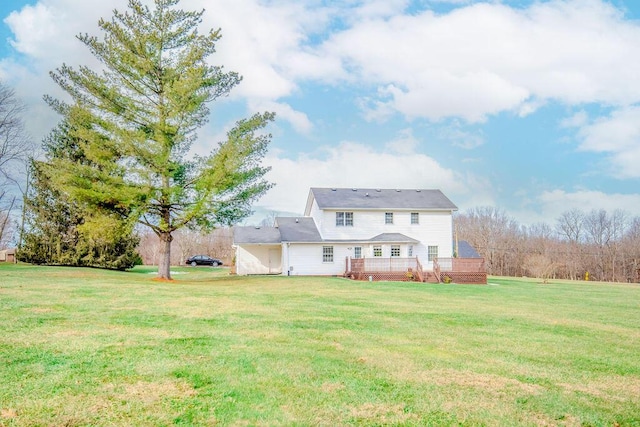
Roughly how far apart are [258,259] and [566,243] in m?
47.4

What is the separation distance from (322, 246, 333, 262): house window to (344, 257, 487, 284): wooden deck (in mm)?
3059

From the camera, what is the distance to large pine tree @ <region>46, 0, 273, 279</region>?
1903cm

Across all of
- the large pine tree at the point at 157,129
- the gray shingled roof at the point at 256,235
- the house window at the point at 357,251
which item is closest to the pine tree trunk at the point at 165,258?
the large pine tree at the point at 157,129

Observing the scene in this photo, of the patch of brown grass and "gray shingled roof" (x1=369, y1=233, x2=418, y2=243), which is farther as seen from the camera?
"gray shingled roof" (x1=369, y1=233, x2=418, y2=243)

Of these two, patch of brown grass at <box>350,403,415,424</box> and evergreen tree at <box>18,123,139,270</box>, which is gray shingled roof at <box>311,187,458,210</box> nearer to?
evergreen tree at <box>18,123,139,270</box>

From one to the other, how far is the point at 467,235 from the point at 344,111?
38.9m

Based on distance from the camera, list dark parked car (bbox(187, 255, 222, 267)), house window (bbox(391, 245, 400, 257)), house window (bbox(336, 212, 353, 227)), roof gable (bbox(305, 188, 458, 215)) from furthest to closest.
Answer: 1. dark parked car (bbox(187, 255, 222, 267))
2. roof gable (bbox(305, 188, 458, 215))
3. house window (bbox(336, 212, 353, 227))
4. house window (bbox(391, 245, 400, 257))

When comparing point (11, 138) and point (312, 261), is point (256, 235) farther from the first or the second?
point (11, 138)

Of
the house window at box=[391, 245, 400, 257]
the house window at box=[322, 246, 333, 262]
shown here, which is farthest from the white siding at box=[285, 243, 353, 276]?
the house window at box=[391, 245, 400, 257]

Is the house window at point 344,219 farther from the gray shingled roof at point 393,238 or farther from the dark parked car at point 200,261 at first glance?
the dark parked car at point 200,261

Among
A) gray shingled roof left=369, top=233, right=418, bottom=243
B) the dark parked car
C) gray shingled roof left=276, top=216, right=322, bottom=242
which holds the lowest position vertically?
the dark parked car

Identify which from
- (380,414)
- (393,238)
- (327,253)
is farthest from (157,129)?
(380,414)

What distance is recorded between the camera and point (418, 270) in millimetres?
25703

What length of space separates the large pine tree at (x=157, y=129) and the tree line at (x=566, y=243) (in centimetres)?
3968
